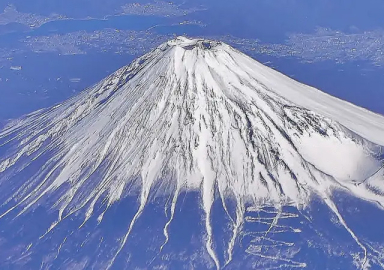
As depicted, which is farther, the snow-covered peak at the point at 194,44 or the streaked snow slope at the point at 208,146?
the snow-covered peak at the point at 194,44

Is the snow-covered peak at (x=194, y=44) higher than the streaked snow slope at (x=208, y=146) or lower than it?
higher

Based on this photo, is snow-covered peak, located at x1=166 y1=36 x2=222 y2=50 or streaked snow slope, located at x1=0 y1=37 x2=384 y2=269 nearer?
streaked snow slope, located at x1=0 y1=37 x2=384 y2=269

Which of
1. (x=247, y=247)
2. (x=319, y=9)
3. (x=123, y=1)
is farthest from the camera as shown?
(x=123, y=1)

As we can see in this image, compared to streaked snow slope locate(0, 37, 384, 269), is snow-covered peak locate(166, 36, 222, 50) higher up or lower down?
higher up

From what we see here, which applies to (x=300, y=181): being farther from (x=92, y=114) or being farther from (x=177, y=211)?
(x=92, y=114)

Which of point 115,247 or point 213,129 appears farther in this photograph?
point 213,129

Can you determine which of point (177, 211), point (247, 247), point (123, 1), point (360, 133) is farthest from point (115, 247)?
point (123, 1)

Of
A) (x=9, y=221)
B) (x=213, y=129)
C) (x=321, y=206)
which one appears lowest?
(x=9, y=221)

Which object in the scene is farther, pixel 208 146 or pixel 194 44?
pixel 194 44
